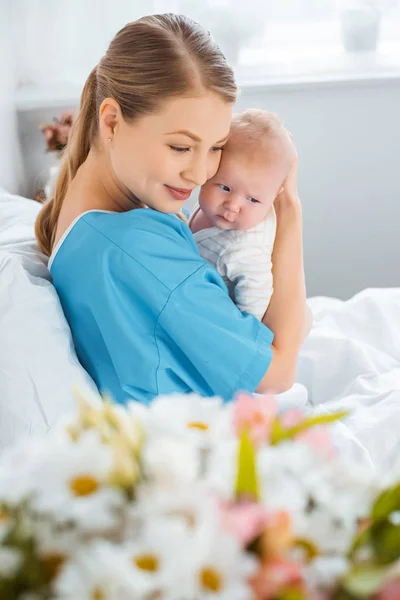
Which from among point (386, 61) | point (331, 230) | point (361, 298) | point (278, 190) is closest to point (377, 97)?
point (386, 61)

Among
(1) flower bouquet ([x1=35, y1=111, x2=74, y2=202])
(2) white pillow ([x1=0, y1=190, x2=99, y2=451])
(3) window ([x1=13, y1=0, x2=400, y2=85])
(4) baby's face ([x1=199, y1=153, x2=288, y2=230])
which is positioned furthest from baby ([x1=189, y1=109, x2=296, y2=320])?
(3) window ([x1=13, y1=0, x2=400, y2=85])

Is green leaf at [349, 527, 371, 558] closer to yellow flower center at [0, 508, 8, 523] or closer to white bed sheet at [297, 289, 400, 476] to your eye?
yellow flower center at [0, 508, 8, 523]

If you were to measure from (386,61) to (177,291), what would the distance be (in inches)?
66.6

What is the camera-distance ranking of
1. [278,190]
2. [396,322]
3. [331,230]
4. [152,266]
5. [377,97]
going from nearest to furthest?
[152,266], [278,190], [396,322], [377,97], [331,230]

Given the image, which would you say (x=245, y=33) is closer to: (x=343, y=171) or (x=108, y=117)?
(x=343, y=171)

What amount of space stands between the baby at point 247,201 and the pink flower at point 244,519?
39.8 inches

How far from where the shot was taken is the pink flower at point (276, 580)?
1.32 feet

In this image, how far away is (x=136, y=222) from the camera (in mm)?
1271

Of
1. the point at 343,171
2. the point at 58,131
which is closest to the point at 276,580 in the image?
the point at 58,131

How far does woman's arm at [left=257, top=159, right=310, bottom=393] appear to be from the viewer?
140cm

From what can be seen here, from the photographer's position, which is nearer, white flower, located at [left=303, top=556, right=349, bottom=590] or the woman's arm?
white flower, located at [left=303, top=556, right=349, bottom=590]

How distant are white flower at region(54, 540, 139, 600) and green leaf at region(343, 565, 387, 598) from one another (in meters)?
0.11

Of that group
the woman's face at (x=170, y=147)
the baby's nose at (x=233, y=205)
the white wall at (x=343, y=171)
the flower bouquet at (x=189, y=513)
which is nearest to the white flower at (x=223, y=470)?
the flower bouquet at (x=189, y=513)

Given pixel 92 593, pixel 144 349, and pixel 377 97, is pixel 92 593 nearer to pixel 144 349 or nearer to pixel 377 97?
pixel 144 349
